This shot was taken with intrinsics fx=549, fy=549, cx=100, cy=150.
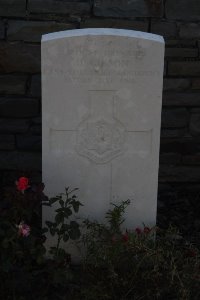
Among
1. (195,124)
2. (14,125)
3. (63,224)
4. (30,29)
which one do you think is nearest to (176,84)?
(195,124)

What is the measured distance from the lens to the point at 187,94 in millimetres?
4145

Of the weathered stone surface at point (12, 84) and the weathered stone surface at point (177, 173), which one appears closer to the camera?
the weathered stone surface at point (12, 84)

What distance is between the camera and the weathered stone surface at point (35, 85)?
13.3ft

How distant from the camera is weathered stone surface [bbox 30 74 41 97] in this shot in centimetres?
405

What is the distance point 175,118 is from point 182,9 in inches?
31.8

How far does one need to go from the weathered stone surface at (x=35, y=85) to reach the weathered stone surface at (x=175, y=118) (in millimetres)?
958

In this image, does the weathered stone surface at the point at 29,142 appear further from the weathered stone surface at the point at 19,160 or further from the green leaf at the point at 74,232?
the green leaf at the point at 74,232

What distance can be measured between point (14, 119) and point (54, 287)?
→ 1588 mm

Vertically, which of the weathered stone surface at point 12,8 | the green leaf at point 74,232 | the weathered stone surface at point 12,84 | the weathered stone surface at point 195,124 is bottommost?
the green leaf at point 74,232

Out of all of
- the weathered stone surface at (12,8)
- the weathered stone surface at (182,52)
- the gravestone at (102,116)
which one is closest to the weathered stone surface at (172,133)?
the weathered stone surface at (182,52)

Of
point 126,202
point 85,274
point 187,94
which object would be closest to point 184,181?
point 187,94

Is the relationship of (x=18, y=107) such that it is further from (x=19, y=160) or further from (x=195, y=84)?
(x=195, y=84)

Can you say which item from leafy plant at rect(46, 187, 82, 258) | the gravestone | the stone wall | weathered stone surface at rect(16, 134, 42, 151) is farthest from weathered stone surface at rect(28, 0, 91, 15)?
leafy plant at rect(46, 187, 82, 258)

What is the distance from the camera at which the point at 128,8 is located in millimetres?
3941
